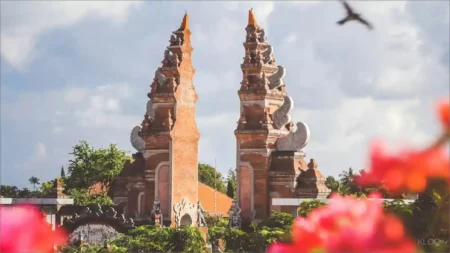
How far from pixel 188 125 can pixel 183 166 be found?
4.59 ft

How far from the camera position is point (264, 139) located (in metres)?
27.4

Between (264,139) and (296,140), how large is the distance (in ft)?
3.02

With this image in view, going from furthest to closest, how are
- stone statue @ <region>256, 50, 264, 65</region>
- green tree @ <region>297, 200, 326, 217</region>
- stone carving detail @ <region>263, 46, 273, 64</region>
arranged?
stone carving detail @ <region>263, 46, 273, 64</region>
stone statue @ <region>256, 50, 264, 65</region>
green tree @ <region>297, 200, 326, 217</region>

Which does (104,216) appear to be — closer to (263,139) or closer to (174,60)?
(263,139)

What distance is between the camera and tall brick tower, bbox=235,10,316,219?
27.2 metres

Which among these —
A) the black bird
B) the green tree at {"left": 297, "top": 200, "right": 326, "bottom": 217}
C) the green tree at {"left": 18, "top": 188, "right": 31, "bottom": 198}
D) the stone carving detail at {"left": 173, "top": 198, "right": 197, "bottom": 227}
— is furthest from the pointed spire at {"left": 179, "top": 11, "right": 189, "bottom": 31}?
the black bird

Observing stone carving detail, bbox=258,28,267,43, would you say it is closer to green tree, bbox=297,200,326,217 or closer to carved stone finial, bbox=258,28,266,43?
carved stone finial, bbox=258,28,266,43

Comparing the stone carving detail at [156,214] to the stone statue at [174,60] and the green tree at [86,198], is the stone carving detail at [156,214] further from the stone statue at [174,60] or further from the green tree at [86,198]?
the green tree at [86,198]

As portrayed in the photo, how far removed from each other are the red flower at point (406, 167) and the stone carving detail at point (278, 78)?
26.0 meters

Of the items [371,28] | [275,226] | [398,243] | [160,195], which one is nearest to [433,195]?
[275,226]

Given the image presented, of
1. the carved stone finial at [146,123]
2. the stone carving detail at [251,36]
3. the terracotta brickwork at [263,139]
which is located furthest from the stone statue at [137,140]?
the stone carving detail at [251,36]

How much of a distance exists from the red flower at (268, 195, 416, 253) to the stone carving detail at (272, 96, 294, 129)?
25.4 metres

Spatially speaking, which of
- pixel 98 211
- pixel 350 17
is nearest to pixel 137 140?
pixel 98 211

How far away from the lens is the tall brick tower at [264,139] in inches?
1070
